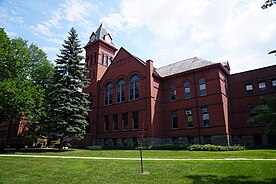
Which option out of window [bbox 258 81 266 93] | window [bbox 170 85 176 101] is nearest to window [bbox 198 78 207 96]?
window [bbox 170 85 176 101]

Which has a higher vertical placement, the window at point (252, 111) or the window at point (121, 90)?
the window at point (121, 90)

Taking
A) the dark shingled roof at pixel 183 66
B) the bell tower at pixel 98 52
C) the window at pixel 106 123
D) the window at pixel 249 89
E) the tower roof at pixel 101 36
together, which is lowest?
the window at pixel 106 123

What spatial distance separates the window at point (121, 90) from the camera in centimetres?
3069

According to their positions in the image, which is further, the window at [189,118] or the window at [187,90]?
the window at [187,90]

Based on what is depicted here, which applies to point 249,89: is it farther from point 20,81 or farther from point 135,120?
point 20,81

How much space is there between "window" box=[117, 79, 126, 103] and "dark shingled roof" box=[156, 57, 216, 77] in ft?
18.7

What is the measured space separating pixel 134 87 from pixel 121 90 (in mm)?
2519

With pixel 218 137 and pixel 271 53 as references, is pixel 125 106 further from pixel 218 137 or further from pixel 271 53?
pixel 271 53

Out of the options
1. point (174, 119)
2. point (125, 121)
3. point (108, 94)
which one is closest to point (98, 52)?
point (108, 94)

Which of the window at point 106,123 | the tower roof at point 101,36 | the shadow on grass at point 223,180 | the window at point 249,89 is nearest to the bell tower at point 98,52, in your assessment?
the tower roof at point 101,36

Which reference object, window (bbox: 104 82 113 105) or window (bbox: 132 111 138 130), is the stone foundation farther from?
window (bbox: 104 82 113 105)

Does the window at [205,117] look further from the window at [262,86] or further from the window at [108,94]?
the window at [108,94]

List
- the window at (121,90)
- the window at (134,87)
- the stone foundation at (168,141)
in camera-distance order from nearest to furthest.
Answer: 1. the stone foundation at (168,141)
2. the window at (134,87)
3. the window at (121,90)

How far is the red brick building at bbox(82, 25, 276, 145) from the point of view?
25219mm
